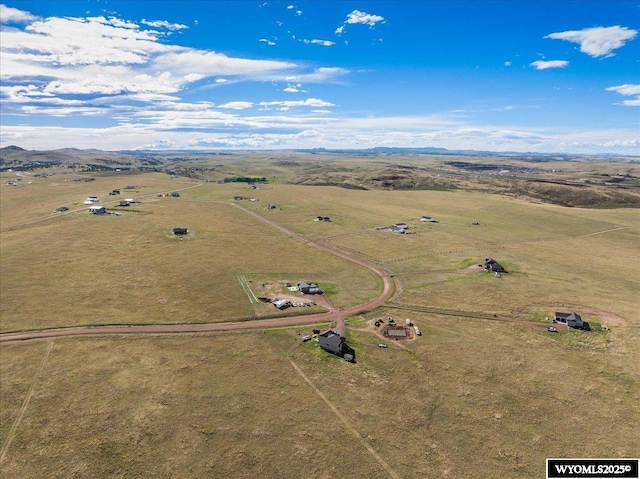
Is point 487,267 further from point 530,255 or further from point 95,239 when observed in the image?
point 95,239

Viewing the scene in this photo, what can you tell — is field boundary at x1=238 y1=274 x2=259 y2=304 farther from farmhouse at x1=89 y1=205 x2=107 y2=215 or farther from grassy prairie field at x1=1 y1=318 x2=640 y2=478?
farmhouse at x1=89 y1=205 x2=107 y2=215

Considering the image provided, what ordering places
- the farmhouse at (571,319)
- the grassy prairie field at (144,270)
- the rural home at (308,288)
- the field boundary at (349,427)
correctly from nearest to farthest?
the field boundary at (349,427)
the farmhouse at (571,319)
the grassy prairie field at (144,270)
the rural home at (308,288)

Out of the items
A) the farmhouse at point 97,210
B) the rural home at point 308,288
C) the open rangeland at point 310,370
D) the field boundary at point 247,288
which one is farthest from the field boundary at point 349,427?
the farmhouse at point 97,210

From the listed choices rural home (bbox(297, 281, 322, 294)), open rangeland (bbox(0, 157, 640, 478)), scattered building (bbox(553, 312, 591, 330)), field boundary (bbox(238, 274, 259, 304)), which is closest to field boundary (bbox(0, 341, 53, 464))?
open rangeland (bbox(0, 157, 640, 478))

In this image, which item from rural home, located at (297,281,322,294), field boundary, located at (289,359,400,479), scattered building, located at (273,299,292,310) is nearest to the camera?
field boundary, located at (289,359,400,479)

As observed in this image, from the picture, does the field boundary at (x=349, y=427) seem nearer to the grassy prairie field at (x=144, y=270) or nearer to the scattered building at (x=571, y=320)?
the grassy prairie field at (x=144, y=270)

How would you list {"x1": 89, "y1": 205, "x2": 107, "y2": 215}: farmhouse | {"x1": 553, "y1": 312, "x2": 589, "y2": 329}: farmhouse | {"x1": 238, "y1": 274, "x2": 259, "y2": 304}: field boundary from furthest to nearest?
{"x1": 89, "y1": 205, "x2": 107, "y2": 215}: farmhouse < {"x1": 238, "y1": 274, "x2": 259, "y2": 304}: field boundary < {"x1": 553, "y1": 312, "x2": 589, "y2": 329}: farmhouse

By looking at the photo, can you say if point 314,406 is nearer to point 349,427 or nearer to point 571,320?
point 349,427
